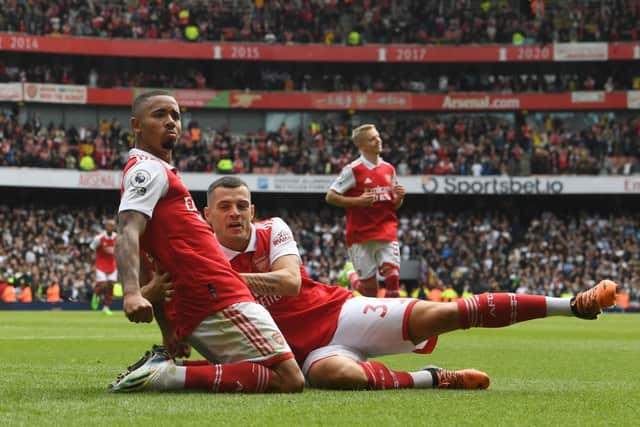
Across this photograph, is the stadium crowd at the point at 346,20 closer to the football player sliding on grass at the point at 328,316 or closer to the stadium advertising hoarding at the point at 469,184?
the stadium advertising hoarding at the point at 469,184

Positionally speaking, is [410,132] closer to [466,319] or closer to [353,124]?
[353,124]

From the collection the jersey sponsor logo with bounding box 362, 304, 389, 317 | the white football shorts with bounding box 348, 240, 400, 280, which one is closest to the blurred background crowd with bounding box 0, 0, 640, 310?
the white football shorts with bounding box 348, 240, 400, 280

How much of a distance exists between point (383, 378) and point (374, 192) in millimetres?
7811

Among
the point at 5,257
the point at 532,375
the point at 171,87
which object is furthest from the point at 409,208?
the point at 532,375

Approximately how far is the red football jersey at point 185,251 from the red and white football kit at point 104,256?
17899 mm

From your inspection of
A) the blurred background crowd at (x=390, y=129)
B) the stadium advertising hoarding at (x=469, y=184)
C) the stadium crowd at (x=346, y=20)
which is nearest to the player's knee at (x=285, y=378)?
the blurred background crowd at (x=390, y=129)

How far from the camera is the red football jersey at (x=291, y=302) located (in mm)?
6684

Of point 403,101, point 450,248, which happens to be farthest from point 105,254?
point 403,101

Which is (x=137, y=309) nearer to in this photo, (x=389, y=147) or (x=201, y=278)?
(x=201, y=278)

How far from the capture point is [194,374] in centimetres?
613

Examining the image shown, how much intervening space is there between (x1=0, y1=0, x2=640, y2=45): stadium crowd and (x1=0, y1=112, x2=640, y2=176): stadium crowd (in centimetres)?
385

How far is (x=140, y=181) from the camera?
588 centimetres

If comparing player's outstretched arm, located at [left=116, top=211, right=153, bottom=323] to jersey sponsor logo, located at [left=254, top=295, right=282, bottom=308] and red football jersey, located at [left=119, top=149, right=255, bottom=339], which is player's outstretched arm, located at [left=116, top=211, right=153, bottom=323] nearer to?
red football jersey, located at [left=119, top=149, right=255, bottom=339]

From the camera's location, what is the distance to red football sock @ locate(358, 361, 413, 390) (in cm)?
644
